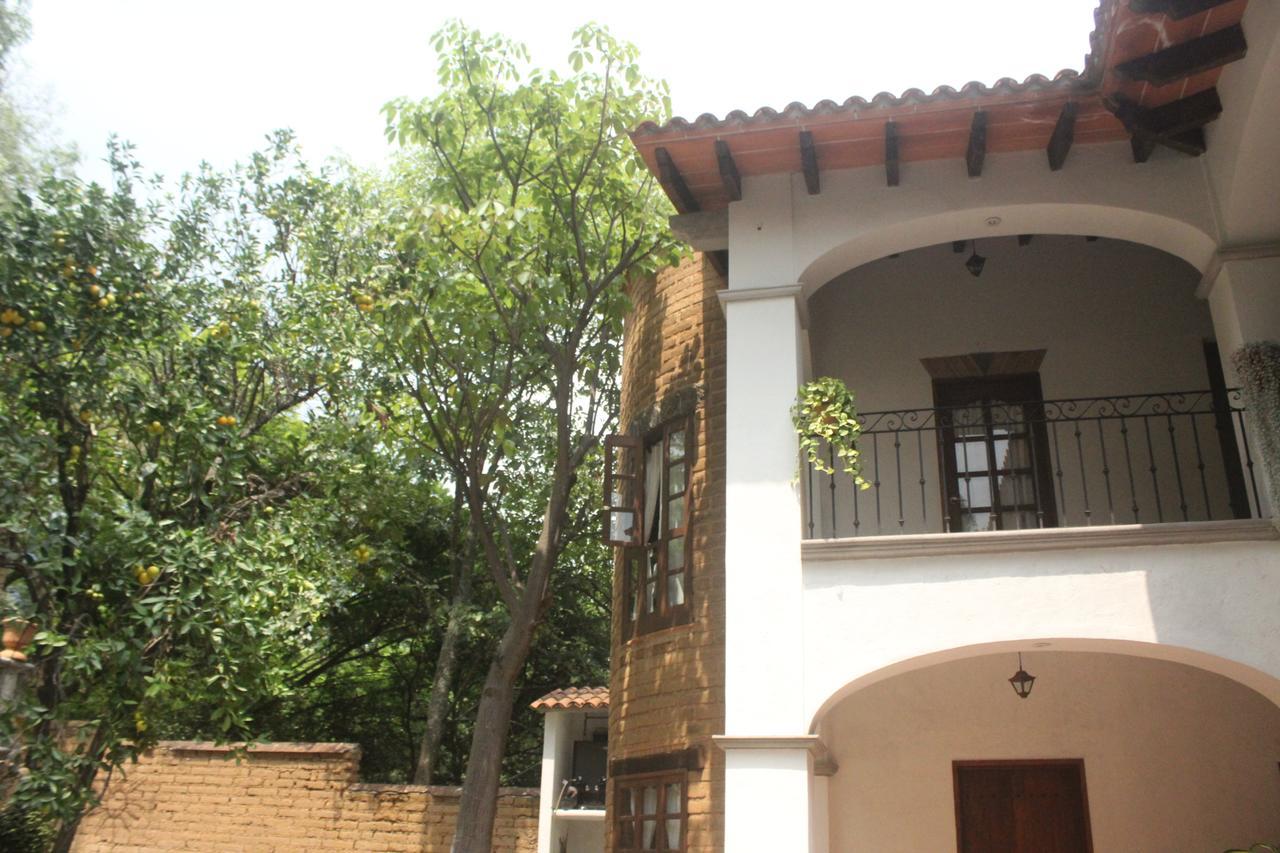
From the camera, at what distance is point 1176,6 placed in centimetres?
649

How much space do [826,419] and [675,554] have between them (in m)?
2.62

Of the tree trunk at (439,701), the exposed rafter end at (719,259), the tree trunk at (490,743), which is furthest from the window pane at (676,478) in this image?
the tree trunk at (439,701)

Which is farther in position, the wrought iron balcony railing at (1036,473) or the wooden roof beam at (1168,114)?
the wrought iron balcony railing at (1036,473)

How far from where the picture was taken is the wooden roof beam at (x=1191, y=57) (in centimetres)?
684

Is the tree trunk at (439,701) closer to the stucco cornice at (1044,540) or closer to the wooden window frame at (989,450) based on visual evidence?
the wooden window frame at (989,450)

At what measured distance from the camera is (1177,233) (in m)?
7.84

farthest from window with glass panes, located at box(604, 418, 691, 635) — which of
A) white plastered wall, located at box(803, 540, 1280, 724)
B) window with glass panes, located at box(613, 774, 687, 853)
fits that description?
white plastered wall, located at box(803, 540, 1280, 724)

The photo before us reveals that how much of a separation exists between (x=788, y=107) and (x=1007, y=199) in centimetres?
183

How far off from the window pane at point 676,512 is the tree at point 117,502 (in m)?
3.34

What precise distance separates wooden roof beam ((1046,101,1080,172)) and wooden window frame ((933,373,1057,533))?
7.56 feet

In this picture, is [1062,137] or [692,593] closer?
A: [1062,137]

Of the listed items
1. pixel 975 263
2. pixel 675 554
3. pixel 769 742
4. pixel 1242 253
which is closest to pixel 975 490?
pixel 975 263

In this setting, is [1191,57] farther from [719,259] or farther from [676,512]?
[676,512]

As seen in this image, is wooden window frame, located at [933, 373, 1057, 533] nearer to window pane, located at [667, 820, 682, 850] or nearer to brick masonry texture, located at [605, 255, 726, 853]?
brick masonry texture, located at [605, 255, 726, 853]
